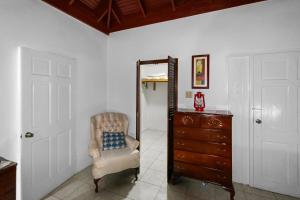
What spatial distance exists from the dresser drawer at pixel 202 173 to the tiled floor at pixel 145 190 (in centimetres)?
25

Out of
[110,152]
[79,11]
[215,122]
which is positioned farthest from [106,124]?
[79,11]

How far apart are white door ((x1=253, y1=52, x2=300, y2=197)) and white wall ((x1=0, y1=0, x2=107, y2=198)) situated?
2.92m

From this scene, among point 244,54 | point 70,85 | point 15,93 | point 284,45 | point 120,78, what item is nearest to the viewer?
point 15,93

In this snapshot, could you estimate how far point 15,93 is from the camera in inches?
75.4

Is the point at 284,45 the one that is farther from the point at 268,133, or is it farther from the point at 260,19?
the point at 268,133

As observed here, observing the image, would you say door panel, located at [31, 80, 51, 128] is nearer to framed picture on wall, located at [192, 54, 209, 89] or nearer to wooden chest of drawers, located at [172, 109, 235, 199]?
wooden chest of drawers, located at [172, 109, 235, 199]

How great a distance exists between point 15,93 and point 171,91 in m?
2.15

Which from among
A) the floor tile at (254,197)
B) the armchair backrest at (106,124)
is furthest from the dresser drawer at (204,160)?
the armchair backrest at (106,124)

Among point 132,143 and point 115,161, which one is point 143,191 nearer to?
point 115,161

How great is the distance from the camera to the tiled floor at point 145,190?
2.20 metres

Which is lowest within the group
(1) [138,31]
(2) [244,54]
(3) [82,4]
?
(2) [244,54]

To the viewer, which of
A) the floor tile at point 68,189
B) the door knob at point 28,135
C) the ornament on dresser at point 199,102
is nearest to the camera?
the door knob at point 28,135

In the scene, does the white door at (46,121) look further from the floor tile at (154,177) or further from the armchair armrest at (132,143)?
the floor tile at (154,177)

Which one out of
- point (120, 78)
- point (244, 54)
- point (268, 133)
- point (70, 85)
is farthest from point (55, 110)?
point (268, 133)
